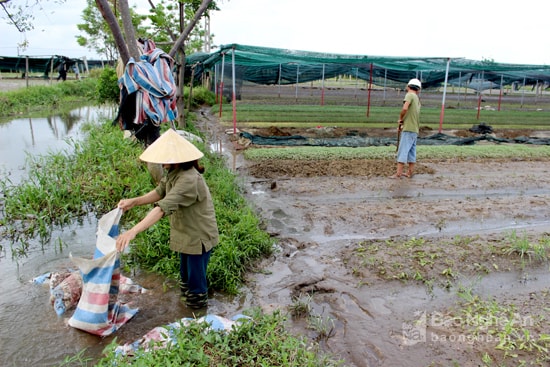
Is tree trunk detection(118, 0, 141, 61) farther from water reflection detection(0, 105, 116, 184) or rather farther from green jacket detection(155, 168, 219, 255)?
water reflection detection(0, 105, 116, 184)

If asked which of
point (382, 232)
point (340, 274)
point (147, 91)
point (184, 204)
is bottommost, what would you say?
point (340, 274)

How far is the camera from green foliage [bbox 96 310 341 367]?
2641 millimetres

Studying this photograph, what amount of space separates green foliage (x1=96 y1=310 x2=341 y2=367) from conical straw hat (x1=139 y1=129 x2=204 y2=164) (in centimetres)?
122

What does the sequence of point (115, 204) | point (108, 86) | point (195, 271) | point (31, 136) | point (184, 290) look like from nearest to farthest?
point (195, 271), point (184, 290), point (115, 204), point (108, 86), point (31, 136)

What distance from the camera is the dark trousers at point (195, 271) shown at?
3578mm

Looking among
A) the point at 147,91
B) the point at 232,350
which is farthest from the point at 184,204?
the point at 147,91

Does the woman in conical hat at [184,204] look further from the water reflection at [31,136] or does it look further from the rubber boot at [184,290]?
the water reflection at [31,136]

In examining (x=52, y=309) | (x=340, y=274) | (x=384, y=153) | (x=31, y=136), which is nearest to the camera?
(x=52, y=309)

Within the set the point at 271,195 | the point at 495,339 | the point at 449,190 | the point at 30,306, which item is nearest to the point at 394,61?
the point at 449,190

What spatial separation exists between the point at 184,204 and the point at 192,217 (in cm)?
20

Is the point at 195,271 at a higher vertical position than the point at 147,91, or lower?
lower

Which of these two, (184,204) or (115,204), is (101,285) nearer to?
(184,204)

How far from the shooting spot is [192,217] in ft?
11.3

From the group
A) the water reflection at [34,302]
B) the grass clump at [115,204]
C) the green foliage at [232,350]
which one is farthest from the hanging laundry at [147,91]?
the green foliage at [232,350]
